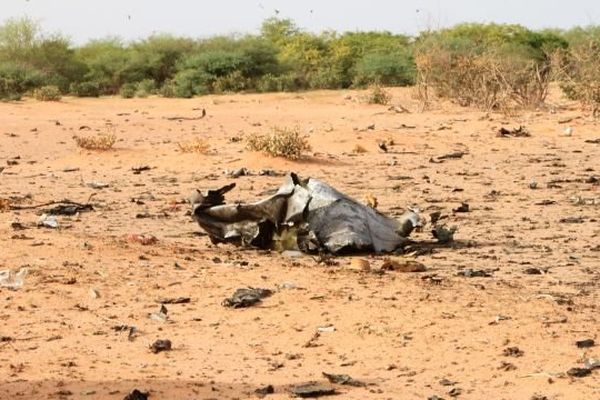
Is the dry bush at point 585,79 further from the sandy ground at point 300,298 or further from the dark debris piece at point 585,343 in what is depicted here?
the dark debris piece at point 585,343

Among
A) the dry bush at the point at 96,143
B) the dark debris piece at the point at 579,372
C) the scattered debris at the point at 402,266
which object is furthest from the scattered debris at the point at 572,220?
the dry bush at the point at 96,143

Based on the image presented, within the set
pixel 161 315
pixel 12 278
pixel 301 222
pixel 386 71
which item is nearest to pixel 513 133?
pixel 301 222

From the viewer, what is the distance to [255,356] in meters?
5.60

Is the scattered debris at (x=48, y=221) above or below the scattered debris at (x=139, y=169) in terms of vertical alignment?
above

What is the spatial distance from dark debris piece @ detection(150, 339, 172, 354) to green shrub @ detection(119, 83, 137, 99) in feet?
77.5

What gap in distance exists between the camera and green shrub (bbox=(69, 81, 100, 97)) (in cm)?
2902

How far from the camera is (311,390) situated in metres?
4.93

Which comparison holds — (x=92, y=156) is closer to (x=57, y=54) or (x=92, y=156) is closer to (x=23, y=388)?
(x=23, y=388)

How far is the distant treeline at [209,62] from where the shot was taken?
2939 cm

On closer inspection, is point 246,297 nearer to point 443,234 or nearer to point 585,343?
point 585,343

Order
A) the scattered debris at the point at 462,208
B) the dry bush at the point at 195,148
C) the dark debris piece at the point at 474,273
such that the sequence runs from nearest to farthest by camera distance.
A: the dark debris piece at the point at 474,273, the scattered debris at the point at 462,208, the dry bush at the point at 195,148

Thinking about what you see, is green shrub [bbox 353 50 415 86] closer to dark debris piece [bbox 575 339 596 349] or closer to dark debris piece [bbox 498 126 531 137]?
Result: dark debris piece [bbox 498 126 531 137]

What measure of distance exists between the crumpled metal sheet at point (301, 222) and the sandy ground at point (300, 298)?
0.16 meters

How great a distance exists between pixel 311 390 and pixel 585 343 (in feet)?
5.02
